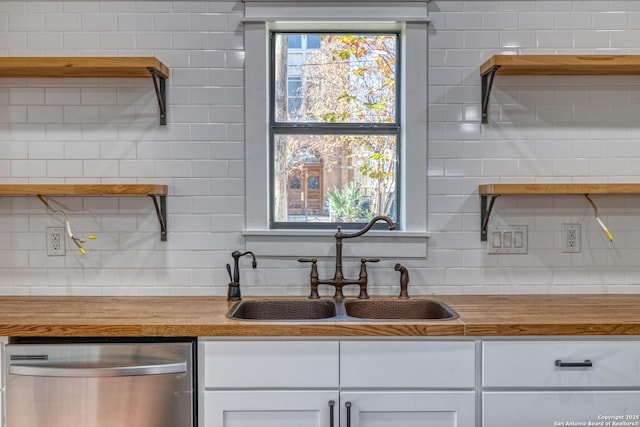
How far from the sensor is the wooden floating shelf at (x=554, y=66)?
198 cm

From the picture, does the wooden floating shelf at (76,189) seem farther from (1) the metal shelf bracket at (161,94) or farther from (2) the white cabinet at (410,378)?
(2) the white cabinet at (410,378)

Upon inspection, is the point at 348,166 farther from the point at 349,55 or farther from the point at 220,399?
the point at 220,399

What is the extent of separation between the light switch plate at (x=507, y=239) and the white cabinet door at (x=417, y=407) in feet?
2.59

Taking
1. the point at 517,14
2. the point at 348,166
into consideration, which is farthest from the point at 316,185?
the point at 517,14

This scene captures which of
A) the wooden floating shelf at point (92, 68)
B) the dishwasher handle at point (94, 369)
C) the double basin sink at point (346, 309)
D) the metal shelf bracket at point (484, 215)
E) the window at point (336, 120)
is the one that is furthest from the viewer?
the window at point (336, 120)

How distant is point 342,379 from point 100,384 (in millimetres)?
788

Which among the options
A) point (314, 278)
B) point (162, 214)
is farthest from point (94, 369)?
point (314, 278)

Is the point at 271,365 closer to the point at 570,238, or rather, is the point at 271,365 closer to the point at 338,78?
the point at 338,78

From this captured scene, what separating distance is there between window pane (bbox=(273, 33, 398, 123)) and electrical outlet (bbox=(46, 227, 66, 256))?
44.4 inches

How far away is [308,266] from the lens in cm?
224

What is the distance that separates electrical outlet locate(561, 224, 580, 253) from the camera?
2225mm

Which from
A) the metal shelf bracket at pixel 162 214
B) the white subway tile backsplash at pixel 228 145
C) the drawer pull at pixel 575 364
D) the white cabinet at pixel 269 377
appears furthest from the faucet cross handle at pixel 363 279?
the metal shelf bracket at pixel 162 214

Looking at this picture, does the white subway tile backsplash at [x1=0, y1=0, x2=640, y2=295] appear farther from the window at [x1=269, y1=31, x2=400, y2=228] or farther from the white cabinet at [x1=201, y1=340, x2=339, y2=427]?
the white cabinet at [x1=201, y1=340, x2=339, y2=427]

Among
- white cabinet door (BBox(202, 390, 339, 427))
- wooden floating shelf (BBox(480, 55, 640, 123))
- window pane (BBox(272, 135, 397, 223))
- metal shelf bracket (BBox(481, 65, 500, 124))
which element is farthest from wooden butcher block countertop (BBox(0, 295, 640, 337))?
wooden floating shelf (BBox(480, 55, 640, 123))
